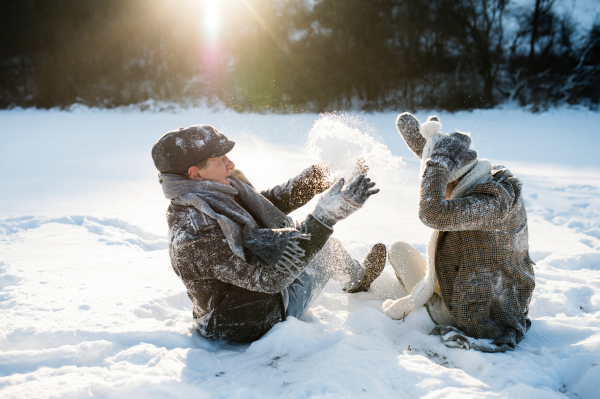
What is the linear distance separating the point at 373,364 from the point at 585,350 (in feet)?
3.30

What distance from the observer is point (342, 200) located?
5.78ft

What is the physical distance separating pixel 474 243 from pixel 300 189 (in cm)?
103

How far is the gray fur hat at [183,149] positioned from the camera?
1.97m

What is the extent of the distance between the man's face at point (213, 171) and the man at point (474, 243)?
98cm

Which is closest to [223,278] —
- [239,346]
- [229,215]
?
[229,215]

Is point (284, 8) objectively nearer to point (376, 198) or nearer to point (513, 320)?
point (376, 198)

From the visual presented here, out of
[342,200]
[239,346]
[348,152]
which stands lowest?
[239,346]

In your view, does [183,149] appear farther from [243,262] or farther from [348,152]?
[348,152]

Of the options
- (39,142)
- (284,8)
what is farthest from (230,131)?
(284,8)

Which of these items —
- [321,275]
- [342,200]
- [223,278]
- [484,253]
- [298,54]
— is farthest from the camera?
[298,54]

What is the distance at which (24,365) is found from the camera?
6.09 feet

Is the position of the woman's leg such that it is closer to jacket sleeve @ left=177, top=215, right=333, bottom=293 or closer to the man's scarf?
jacket sleeve @ left=177, top=215, right=333, bottom=293

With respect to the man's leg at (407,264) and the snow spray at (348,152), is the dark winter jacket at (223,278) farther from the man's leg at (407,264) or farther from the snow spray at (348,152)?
the man's leg at (407,264)

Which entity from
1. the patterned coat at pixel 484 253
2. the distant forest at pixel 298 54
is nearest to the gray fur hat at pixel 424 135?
the patterned coat at pixel 484 253
